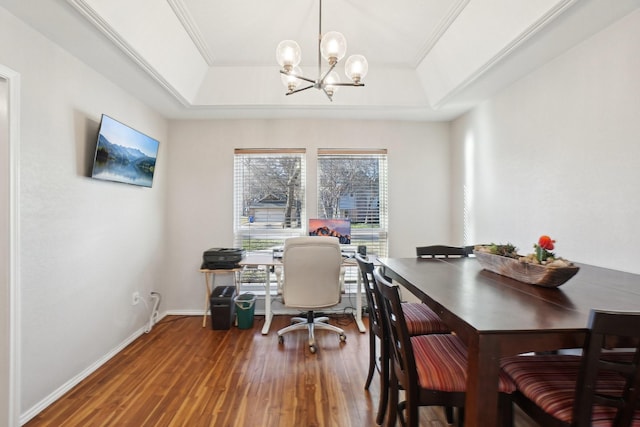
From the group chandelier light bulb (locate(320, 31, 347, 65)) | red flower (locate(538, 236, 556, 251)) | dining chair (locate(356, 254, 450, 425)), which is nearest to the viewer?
red flower (locate(538, 236, 556, 251))

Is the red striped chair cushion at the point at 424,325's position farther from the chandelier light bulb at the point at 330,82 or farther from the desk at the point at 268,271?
the chandelier light bulb at the point at 330,82

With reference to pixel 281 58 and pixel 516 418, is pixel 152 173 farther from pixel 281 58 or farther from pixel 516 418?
pixel 516 418

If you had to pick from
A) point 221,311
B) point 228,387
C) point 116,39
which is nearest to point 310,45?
point 116,39

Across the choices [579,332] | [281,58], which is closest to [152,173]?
[281,58]

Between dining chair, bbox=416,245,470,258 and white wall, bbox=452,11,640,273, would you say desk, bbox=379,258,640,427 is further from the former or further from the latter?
dining chair, bbox=416,245,470,258

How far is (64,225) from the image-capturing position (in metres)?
2.01

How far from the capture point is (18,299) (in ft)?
5.49

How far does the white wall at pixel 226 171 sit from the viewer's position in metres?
3.51

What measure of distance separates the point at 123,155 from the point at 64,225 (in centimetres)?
78

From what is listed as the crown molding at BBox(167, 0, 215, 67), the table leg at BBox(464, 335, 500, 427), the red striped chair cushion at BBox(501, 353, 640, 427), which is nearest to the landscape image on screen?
the crown molding at BBox(167, 0, 215, 67)

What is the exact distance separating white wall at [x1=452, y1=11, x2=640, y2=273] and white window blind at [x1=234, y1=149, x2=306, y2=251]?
2142mm

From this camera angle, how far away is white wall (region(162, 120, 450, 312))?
11.5 feet

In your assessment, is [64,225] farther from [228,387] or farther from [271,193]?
[271,193]

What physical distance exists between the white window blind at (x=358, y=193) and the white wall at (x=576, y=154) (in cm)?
122
